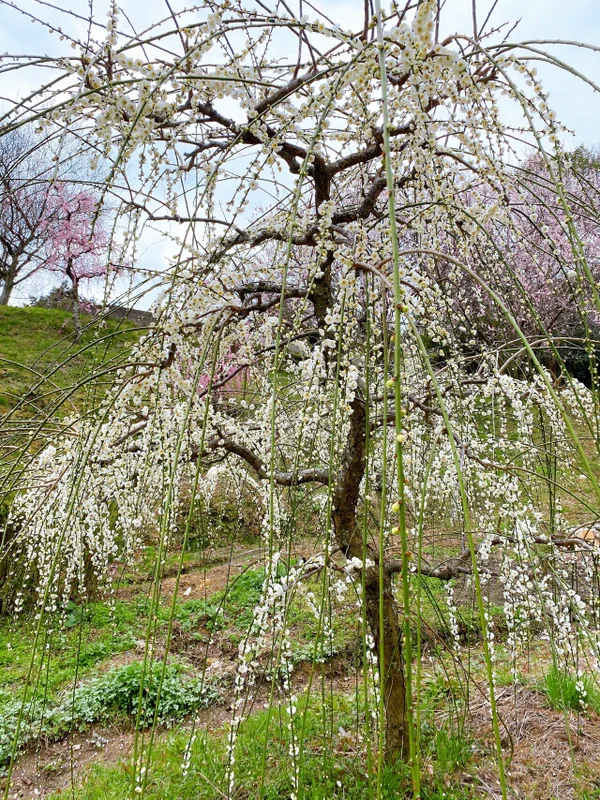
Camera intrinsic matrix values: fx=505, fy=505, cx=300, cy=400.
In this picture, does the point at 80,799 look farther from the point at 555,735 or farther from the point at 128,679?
the point at 555,735

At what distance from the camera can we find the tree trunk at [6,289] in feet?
40.0

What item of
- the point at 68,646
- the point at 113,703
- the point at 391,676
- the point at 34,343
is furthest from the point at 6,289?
the point at 391,676

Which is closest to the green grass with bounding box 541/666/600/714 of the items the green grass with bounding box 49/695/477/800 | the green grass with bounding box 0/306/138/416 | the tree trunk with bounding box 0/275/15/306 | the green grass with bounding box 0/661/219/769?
the green grass with bounding box 49/695/477/800

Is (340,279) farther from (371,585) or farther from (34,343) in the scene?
(34,343)

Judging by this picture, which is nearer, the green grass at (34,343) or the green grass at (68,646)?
the green grass at (68,646)

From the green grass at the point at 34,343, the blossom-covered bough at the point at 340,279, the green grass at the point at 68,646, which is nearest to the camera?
the blossom-covered bough at the point at 340,279

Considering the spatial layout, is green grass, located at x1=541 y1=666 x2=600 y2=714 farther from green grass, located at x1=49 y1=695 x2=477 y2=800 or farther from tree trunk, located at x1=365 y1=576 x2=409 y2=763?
tree trunk, located at x1=365 y1=576 x2=409 y2=763

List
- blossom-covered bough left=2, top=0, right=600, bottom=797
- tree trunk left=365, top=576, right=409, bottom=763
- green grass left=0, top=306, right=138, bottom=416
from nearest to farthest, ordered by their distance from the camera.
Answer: blossom-covered bough left=2, top=0, right=600, bottom=797 → tree trunk left=365, top=576, right=409, bottom=763 → green grass left=0, top=306, right=138, bottom=416

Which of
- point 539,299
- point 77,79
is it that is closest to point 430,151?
point 77,79

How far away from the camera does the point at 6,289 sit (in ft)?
41.3

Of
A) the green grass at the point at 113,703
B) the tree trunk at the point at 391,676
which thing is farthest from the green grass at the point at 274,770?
the green grass at the point at 113,703

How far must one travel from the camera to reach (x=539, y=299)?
740 cm

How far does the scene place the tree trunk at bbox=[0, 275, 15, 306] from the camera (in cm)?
1220

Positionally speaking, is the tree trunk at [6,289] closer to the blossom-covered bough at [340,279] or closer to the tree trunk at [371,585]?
the blossom-covered bough at [340,279]
